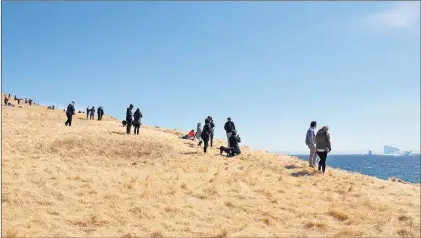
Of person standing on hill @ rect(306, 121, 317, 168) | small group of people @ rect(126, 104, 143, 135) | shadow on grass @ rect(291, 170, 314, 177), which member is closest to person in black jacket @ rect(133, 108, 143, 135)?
small group of people @ rect(126, 104, 143, 135)

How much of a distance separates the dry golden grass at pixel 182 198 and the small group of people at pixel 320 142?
1.13 m

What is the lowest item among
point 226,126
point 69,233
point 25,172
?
point 69,233

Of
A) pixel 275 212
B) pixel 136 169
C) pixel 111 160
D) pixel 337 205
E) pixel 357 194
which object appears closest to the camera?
pixel 275 212

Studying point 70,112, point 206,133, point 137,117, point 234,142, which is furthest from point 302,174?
point 70,112

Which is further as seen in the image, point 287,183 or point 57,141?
point 57,141

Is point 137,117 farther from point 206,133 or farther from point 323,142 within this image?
point 323,142

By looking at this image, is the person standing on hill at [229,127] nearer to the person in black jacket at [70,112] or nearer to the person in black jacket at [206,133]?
the person in black jacket at [206,133]

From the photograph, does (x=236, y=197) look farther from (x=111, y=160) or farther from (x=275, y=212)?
(x=111, y=160)

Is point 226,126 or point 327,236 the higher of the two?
point 226,126

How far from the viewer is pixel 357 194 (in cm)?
1841

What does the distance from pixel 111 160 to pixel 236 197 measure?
10949 mm

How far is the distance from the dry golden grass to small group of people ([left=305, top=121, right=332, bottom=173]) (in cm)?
113

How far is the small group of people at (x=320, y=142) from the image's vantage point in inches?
899

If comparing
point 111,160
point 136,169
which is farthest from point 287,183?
point 111,160
